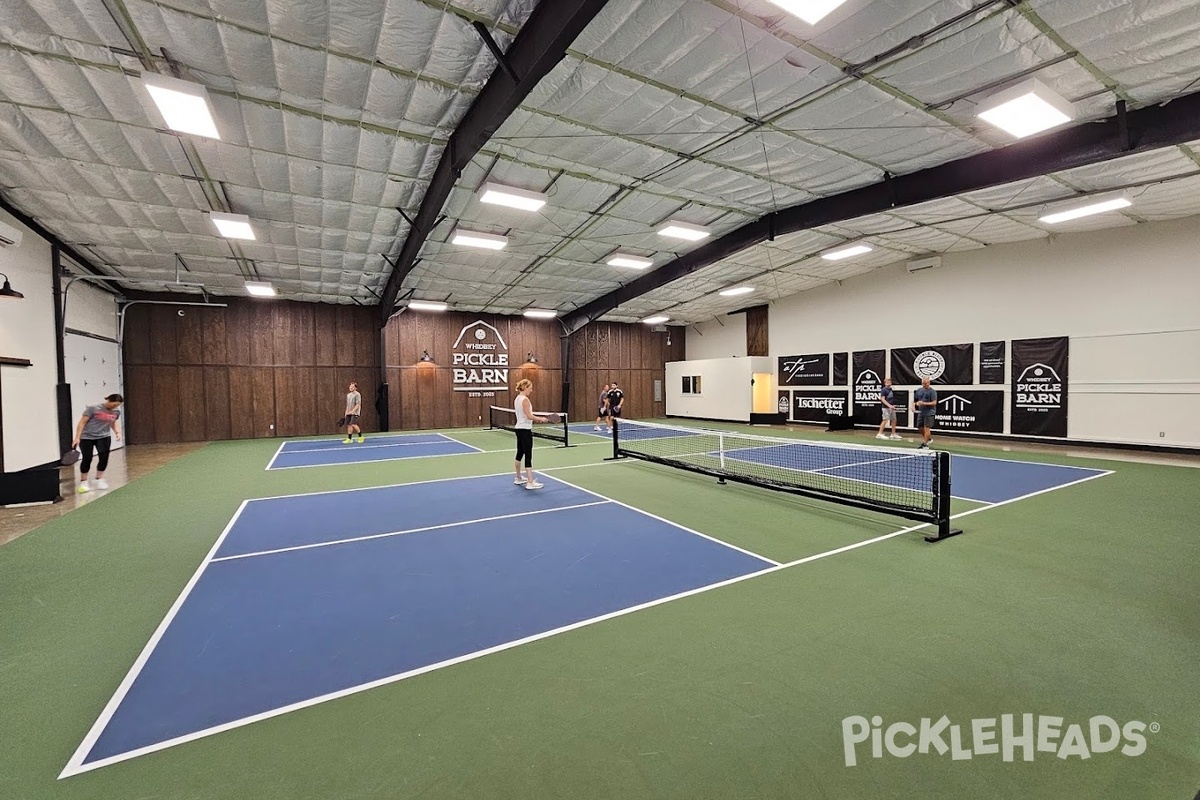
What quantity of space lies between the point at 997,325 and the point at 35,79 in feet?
67.4

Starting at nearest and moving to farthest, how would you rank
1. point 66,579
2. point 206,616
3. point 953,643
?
point 953,643
point 206,616
point 66,579

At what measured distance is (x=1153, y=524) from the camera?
18.6 ft

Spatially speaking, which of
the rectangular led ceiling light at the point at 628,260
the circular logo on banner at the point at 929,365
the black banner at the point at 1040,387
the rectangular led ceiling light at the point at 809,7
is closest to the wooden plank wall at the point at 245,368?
the rectangular led ceiling light at the point at 628,260

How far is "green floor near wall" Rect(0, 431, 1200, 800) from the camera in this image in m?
2.12

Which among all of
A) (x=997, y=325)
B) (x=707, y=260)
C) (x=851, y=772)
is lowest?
(x=851, y=772)

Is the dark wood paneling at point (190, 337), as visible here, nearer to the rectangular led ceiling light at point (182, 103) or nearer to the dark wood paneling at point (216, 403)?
the dark wood paneling at point (216, 403)

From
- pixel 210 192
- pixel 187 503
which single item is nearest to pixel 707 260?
pixel 210 192

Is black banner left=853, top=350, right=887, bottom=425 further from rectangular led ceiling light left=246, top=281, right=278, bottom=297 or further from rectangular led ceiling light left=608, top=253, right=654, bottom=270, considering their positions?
rectangular led ceiling light left=246, top=281, right=278, bottom=297

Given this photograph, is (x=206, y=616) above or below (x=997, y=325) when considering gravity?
below

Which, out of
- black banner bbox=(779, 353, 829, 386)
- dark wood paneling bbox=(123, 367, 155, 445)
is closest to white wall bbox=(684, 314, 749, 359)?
black banner bbox=(779, 353, 829, 386)

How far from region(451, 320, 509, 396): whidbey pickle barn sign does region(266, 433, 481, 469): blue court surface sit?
4.40 meters

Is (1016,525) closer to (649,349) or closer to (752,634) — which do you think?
(752,634)

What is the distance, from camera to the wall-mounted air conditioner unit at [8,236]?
824 centimetres

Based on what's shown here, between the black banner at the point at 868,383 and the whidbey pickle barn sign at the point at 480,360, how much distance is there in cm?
1448
